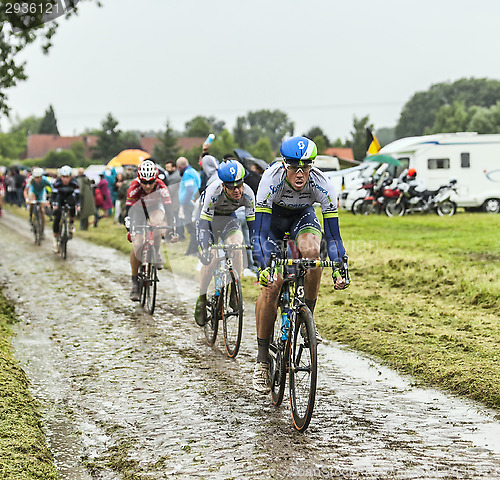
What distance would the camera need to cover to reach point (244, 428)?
5.92 meters

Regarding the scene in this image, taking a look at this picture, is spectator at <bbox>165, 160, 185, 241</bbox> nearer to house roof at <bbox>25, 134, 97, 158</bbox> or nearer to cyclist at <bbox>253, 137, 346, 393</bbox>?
cyclist at <bbox>253, 137, 346, 393</bbox>

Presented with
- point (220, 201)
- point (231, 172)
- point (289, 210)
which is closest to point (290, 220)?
point (289, 210)

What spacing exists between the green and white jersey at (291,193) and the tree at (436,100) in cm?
11776

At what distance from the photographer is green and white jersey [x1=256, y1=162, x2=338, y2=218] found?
627 centimetres

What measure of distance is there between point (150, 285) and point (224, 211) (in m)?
2.79

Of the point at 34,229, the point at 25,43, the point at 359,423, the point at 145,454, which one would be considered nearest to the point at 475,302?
the point at 359,423

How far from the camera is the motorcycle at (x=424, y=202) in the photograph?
95.1ft

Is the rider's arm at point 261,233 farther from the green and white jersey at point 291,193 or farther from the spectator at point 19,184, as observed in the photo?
the spectator at point 19,184

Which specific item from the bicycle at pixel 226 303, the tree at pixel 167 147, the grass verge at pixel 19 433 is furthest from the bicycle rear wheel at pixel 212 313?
the tree at pixel 167 147

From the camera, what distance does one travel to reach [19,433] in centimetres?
558

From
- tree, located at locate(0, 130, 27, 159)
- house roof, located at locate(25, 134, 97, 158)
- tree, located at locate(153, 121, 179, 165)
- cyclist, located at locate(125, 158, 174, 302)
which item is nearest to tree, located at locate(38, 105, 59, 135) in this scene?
tree, located at locate(0, 130, 27, 159)

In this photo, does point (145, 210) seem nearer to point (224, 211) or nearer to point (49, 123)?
point (224, 211)

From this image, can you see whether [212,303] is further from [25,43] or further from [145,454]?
[25,43]

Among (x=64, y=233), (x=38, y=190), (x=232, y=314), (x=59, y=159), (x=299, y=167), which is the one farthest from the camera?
(x=59, y=159)
